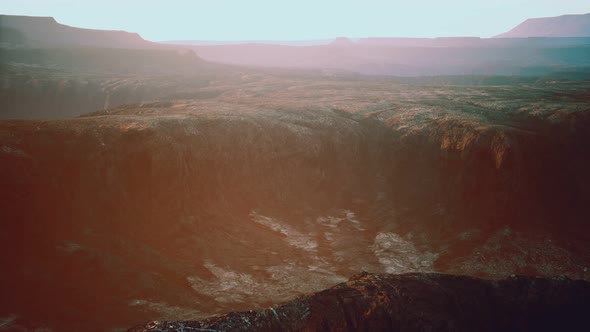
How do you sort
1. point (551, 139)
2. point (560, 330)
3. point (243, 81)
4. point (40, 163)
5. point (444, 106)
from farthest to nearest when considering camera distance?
point (243, 81) → point (444, 106) → point (551, 139) → point (40, 163) → point (560, 330)

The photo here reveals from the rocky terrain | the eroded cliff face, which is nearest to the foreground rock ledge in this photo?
the rocky terrain

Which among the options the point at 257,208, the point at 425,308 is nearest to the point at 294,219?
the point at 257,208

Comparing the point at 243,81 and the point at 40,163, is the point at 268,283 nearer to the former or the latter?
the point at 40,163

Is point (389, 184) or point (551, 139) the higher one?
point (551, 139)

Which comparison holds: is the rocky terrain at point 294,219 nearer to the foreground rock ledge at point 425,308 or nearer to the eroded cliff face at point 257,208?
the foreground rock ledge at point 425,308

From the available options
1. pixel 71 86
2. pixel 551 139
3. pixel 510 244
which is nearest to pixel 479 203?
pixel 510 244

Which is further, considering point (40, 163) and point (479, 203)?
point (479, 203)

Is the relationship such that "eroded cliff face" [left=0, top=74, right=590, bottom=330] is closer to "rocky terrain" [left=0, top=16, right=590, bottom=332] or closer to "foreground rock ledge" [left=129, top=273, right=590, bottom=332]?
"rocky terrain" [left=0, top=16, right=590, bottom=332]
